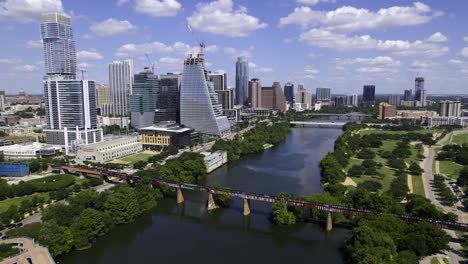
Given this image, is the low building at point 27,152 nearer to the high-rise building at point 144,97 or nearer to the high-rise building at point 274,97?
the high-rise building at point 144,97

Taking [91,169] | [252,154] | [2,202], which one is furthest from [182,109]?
[2,202]

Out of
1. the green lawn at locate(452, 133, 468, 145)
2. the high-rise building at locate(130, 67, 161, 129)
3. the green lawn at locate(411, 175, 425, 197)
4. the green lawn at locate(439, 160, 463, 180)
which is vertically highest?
the high-rise building at locate(130, 67, 161, 129)

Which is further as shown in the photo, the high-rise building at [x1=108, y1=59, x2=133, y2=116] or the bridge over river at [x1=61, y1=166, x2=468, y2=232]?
the high-rise building at [x1=108, y1=59, x2=133, y2=116]

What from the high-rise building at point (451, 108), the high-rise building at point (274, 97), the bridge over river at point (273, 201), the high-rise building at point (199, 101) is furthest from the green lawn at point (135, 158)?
the high-rise building at point (274, 97)

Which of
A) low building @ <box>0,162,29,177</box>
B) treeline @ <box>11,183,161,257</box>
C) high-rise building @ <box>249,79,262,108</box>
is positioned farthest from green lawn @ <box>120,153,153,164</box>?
high-rise building @ <box>249,79,262,108</box>

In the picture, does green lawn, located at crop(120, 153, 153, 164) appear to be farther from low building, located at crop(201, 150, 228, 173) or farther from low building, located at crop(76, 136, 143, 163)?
low building, located at crop(201, 150, 228, 173)

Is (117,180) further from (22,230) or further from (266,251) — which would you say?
(266,251)

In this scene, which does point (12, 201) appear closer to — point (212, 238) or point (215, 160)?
point (212, 238)
